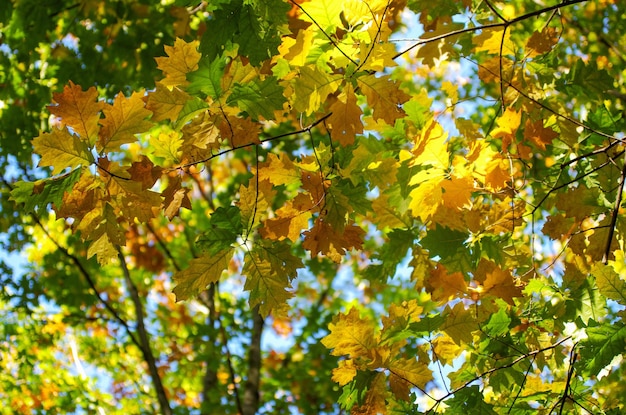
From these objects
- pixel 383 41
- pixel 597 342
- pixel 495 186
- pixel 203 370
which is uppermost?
pixel 203 370

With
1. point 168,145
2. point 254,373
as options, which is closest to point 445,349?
point 168,145

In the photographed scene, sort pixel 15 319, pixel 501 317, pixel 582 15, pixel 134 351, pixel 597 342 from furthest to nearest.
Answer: pixel 134 351 → pixel 15 319 → pixel 582 15 → pixel 501 317 → pixel 597 342

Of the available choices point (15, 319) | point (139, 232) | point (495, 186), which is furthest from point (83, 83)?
point (15, 319)

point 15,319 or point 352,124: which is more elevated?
point 15,319

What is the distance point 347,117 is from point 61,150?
2.65ft

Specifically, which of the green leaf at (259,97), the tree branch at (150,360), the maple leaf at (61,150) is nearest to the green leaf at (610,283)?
the green leaf at (259,97)

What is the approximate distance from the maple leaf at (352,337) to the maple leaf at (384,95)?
0.71 metres

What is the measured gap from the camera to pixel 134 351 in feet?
25.2

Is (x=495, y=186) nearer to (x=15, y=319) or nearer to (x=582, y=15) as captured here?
(x=582, y=15)

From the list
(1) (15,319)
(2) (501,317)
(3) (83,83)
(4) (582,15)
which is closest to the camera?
(2) (501,317)

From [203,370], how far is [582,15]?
532 cm

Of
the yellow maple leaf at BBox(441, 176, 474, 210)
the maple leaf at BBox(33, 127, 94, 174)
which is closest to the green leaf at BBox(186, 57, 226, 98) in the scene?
the maple leaf at BBox(33, 127, 94, 174)

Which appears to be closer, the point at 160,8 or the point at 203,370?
the point at 160,8

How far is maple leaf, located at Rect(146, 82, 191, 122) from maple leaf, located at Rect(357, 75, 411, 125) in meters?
0.52
